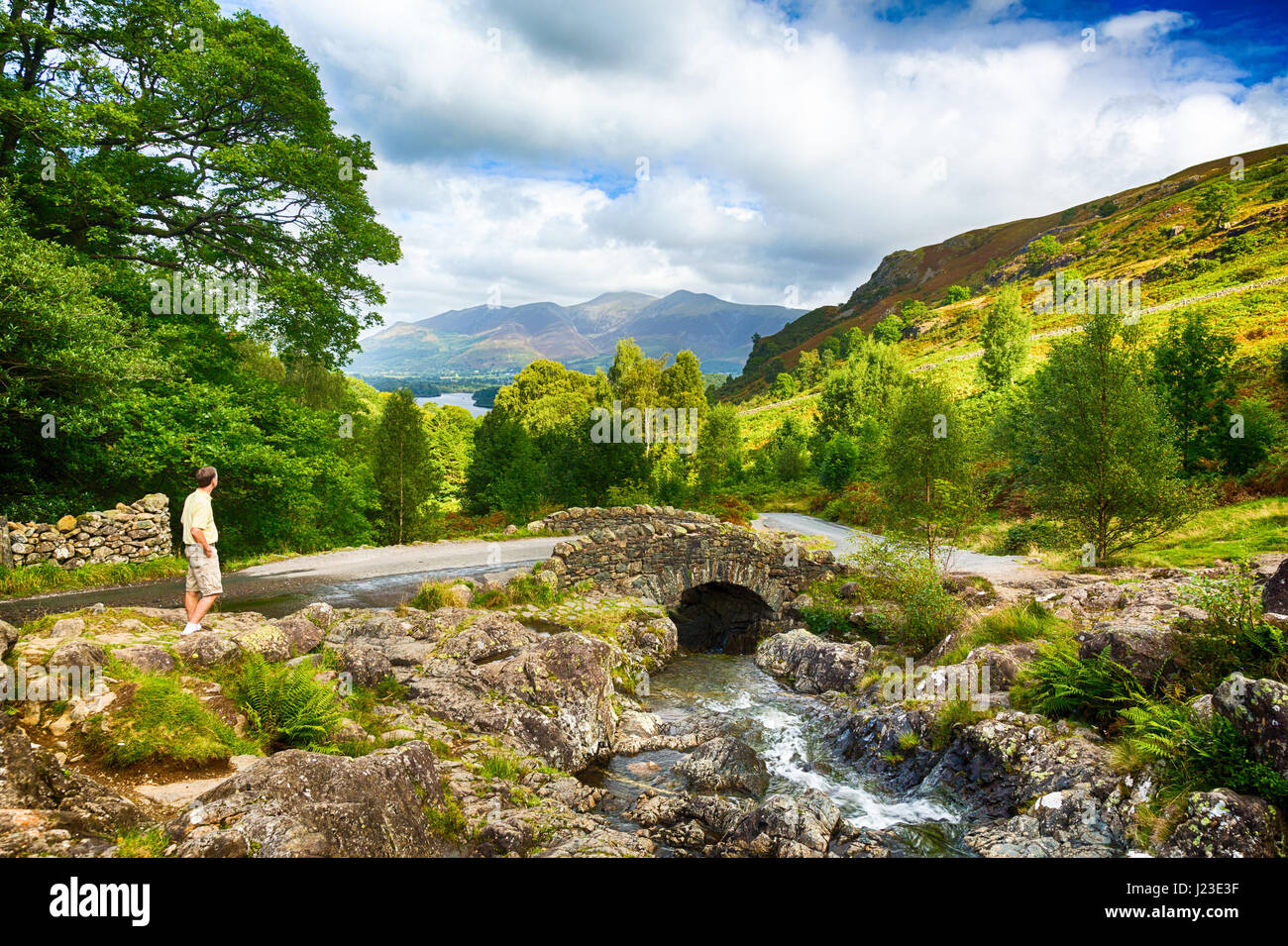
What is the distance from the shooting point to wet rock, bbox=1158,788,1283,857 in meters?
5.75

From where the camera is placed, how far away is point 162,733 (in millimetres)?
5625

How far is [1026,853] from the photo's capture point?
710 centimetres

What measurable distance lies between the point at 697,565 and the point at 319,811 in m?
15.4

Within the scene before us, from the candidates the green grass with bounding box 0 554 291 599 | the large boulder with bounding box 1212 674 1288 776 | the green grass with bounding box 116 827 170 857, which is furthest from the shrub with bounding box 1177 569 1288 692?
the green grass with bounding box 0 554 291 599

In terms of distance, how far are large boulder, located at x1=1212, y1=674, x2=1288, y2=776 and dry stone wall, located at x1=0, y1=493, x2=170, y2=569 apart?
19.4m

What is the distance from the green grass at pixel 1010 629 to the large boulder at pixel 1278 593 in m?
3.54

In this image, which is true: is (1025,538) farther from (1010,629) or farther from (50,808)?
(50,808)

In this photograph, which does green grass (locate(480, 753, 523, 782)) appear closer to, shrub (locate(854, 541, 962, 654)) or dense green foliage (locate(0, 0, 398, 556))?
shrub (locate(854, 541, 962, 654))

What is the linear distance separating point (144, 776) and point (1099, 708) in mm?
11373

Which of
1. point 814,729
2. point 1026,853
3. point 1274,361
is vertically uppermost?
point 1274,361
